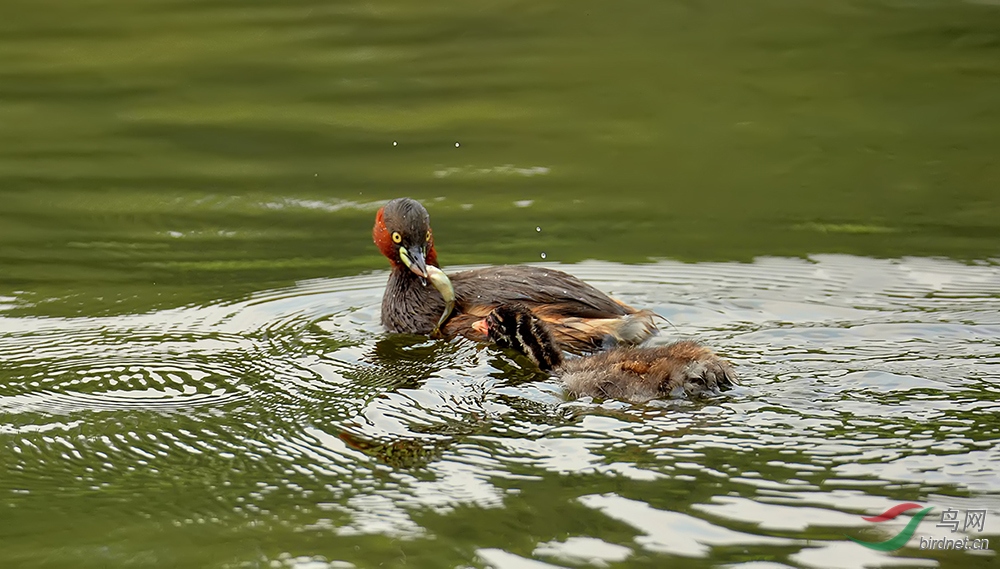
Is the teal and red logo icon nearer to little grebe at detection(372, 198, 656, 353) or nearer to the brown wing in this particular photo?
little grebe at detection(372, 198, 656, 353)

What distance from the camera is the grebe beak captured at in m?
7.56

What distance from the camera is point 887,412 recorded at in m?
5.53

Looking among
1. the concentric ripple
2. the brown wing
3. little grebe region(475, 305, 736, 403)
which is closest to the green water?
the concentric ripple

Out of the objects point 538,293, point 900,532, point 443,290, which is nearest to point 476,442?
point 900,532

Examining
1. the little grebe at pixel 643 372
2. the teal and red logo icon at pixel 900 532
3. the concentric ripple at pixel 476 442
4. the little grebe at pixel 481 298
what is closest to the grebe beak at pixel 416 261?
the little grebe at pixel 481 298

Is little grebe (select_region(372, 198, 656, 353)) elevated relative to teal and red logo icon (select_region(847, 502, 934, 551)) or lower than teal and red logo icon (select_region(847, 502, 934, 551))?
elevated

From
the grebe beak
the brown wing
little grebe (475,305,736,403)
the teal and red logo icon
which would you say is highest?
the grebe beak

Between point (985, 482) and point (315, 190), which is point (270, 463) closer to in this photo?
point (985, 482)

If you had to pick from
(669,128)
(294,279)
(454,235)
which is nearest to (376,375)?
(294,279)

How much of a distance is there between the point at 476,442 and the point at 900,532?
5.65 ft

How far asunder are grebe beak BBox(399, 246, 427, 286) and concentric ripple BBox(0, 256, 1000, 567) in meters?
0.39

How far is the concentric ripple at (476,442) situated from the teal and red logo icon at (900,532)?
36 mm

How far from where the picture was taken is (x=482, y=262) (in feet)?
28.3

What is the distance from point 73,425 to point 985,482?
3.81 metres
